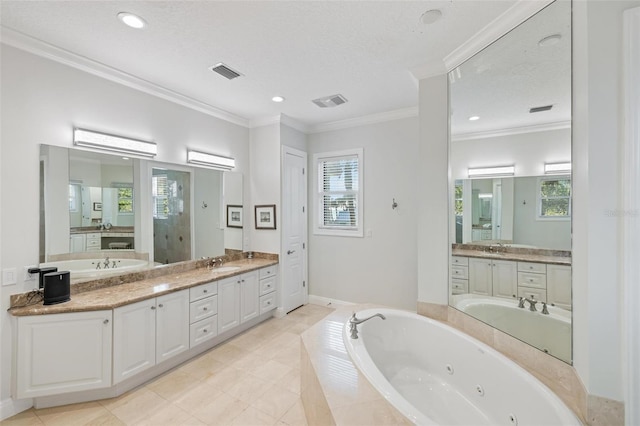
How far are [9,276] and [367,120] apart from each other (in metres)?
4.00

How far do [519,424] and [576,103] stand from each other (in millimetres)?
1808

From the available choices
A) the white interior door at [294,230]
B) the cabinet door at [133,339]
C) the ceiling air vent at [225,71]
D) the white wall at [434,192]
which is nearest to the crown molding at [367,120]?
the white interior door at [294,230]

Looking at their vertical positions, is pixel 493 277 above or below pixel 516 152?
below

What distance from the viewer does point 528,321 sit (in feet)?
5.90

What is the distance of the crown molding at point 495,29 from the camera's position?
5.51ft

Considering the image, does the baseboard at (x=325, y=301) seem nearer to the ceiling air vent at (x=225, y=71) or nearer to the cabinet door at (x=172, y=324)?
the cabinet door at (x=172, y=324)

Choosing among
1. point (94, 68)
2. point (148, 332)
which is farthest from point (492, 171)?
point (94, 68)

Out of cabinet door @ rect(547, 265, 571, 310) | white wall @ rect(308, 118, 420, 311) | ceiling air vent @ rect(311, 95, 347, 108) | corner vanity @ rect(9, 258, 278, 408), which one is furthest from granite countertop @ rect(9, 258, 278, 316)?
cabinet door @ rect(547, 265, 571, 310)

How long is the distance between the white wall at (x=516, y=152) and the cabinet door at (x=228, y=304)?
2.65m

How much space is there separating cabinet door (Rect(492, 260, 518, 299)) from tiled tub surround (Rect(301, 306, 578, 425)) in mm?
478

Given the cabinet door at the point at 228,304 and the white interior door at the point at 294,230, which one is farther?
the white interior door at the point at 294,230

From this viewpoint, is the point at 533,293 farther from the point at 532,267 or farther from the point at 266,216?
the point at 266,216

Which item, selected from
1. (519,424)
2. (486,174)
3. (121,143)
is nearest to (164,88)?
(121,143)

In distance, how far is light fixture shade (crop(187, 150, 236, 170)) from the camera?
3.33m
